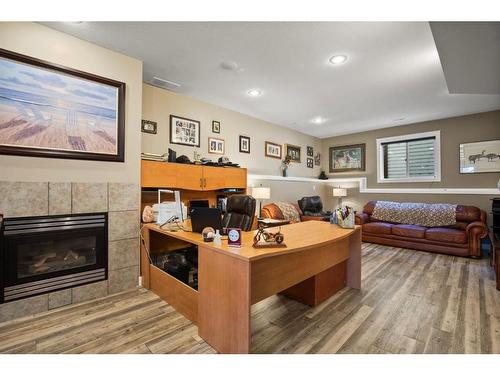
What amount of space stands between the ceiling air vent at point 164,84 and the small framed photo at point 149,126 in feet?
1.80

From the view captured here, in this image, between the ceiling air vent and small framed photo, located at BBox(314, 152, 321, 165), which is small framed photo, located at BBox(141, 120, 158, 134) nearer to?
the ceiling air vent

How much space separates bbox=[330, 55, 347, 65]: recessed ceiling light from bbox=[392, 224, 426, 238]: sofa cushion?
11.3 ft

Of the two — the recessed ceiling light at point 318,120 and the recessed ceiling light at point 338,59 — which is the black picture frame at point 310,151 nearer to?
the recessed ceiling light at point 318,120

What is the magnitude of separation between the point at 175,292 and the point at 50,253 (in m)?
1.29

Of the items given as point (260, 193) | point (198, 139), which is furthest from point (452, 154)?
point (198, 139)

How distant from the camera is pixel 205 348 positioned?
163cm

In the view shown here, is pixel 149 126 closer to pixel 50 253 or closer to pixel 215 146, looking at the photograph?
pixel 215 146

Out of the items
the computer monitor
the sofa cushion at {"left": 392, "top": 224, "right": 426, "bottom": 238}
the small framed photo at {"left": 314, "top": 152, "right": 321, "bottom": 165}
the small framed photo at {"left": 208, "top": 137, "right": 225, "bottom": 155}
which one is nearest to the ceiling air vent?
the small framed photo at {"left": 208, "top": 137, "right": 225, "bottom": 155}

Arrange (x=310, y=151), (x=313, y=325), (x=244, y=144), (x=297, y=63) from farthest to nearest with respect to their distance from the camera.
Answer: (x=310, y=151) → (x=244, y=144) → (x=297, y=63) → (x=313, y=325)

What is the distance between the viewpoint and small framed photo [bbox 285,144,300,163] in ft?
18.6

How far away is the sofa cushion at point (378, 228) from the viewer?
4.63 meters

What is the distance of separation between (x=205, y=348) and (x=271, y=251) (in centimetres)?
87

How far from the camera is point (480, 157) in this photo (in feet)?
14.5
